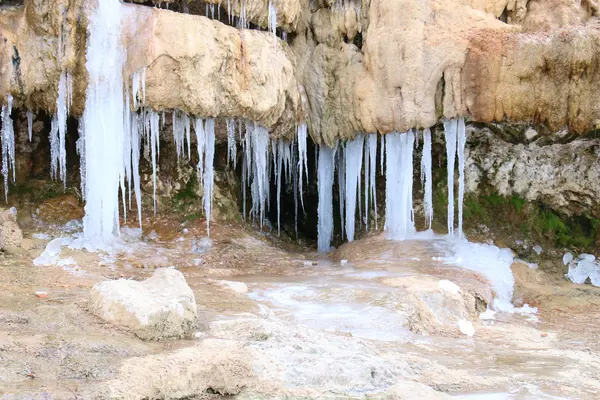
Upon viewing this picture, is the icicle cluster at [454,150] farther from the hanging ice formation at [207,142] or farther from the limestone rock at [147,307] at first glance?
the limestone rock at [147,307]

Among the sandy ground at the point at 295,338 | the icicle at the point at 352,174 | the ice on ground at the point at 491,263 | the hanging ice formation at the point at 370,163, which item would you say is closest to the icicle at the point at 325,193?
the icicle at the point at 352,174

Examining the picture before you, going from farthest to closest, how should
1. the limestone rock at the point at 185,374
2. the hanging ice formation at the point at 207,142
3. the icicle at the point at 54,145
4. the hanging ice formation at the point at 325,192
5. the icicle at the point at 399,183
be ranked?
1. the hanging ice formation at the point at 325,192
2. the icicle at the point at 399,183
3. the hanging ice formation at the point at 207,142
4. the icicle at the point at 54,145
5. the limestone rock at the point at 185,374

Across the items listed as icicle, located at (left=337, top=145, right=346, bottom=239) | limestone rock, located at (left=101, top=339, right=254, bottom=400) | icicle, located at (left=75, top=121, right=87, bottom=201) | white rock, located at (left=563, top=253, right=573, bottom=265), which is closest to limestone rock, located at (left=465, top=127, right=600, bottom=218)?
white rock, located at (left=563, top=253, right=573, bottom=265)

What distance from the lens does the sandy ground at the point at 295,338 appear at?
4.80 m

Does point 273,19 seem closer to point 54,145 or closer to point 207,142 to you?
point 207,142

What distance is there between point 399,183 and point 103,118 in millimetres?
5512

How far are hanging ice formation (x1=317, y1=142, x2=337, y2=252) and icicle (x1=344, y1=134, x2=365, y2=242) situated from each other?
443mm

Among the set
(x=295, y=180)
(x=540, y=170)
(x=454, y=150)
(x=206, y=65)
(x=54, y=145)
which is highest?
(x=206, y=65)

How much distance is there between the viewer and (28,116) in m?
10.7

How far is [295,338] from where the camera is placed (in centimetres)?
566

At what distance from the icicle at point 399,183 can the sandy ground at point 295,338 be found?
5.34 feet

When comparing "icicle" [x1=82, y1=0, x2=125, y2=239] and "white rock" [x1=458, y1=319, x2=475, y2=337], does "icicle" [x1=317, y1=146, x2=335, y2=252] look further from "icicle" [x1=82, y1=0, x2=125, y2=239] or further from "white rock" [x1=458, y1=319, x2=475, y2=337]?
"white rock" [x1=458, y1=319, x2=475, y2=337]

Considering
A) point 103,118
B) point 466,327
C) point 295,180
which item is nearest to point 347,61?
point 295,180

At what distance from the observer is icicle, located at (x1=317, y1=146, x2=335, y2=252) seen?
46.2 feet
